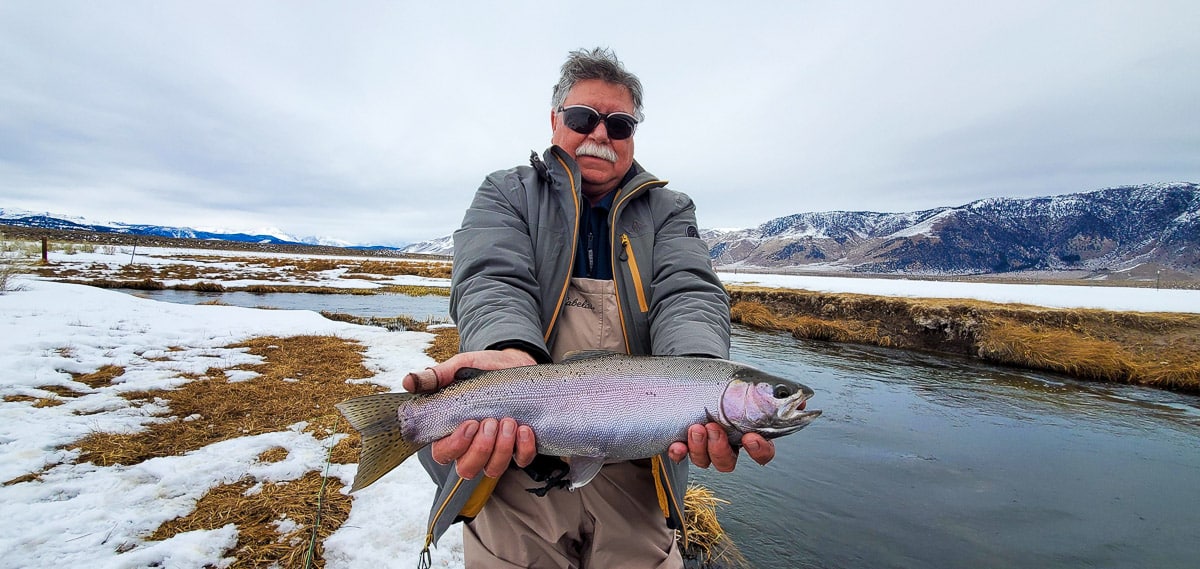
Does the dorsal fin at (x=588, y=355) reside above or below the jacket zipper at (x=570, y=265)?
below

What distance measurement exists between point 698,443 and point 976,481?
8.25m

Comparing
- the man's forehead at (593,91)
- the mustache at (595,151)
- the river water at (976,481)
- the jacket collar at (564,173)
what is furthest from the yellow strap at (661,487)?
the river water at (976,481)

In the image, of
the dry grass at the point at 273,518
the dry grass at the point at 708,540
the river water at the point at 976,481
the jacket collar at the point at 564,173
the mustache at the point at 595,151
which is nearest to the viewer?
the jacket collar at the point at 564,173

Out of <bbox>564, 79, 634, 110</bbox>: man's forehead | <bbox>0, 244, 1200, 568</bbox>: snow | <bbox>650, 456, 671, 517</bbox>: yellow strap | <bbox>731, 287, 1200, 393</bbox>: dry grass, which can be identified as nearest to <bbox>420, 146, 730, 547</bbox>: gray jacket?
<bbox>650, 456, 671, 517</bbox>: yellow strap

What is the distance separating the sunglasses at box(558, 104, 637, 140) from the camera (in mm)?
3109

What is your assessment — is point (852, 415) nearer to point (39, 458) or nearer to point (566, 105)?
point (566, 105)

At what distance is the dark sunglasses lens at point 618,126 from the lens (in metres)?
3.14

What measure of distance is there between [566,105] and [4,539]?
18.4ft

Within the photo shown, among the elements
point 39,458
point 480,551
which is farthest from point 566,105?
point 39,458

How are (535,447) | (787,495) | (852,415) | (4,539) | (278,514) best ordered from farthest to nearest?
(852,415) → (787,495) → (278,514) → (4,539) → (535,447)

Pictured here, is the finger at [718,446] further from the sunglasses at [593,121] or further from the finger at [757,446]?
the sunglasses at [593,121]

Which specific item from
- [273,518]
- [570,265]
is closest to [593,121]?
[570,265]

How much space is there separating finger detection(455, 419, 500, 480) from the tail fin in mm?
271

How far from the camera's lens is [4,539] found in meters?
3.77
